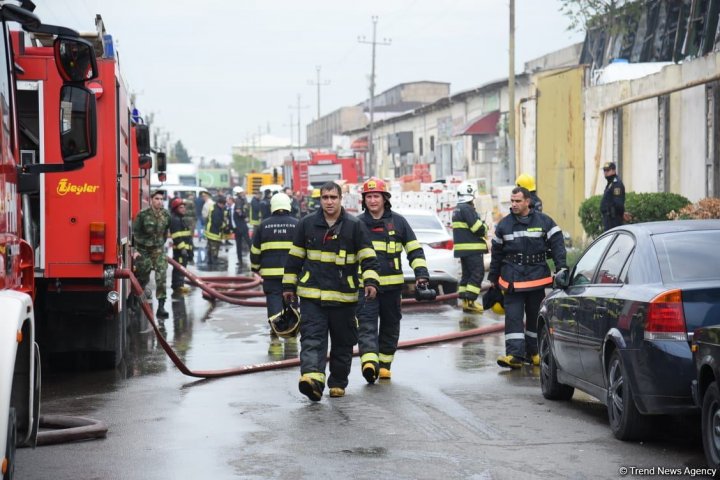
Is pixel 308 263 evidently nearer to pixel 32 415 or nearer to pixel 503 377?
pixel 503 377

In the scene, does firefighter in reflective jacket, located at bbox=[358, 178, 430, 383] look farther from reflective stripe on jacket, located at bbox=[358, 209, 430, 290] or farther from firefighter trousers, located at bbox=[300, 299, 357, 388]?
firefighter trousers, located at bbox=[300, 299, 357, 388]

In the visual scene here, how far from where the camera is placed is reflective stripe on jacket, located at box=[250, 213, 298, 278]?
14031mm

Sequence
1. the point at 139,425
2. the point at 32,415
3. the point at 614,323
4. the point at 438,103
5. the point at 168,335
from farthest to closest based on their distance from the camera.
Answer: the point at 438,103, the point at 168,335, the point at 139,425, the point at 614,323, the point at 32,415

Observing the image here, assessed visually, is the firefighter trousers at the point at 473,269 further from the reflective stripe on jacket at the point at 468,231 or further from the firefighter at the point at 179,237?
the firefighter at the point at 179,237

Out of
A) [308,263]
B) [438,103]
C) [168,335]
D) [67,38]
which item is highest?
[438,103]

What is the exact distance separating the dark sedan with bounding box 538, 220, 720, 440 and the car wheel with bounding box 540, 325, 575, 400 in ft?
0.87

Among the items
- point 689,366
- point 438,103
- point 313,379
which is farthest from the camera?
point 438,103

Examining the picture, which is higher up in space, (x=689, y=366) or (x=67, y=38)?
(x=67, y=38)

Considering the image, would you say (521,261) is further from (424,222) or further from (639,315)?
(424,222)

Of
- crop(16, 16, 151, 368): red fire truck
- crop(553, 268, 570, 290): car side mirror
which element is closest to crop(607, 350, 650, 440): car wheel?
crop(553, 268, 570, 290): car side mirror

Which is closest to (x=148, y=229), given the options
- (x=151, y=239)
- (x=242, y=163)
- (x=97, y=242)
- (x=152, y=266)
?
(x=151, y=239)

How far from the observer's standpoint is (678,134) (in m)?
24.4

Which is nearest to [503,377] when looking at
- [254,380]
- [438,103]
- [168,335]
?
[254,380]

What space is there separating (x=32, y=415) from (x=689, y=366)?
3.66 meters
